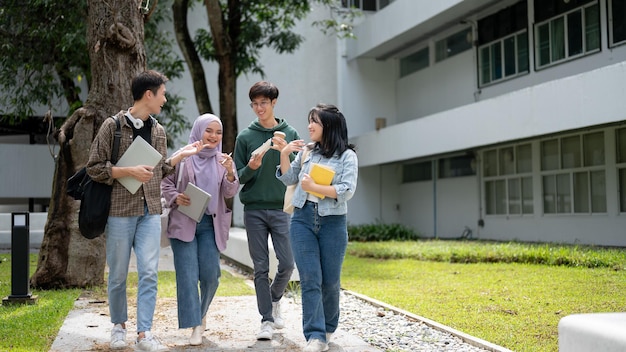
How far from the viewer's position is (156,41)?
66.3 ft

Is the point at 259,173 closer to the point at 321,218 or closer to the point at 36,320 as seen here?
the point at 321,218

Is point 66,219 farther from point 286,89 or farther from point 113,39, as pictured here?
point 286,89

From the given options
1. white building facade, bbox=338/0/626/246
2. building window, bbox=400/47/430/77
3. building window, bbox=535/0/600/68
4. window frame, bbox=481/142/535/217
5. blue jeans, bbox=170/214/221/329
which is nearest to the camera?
blue jeans, bbox=170/214/221/329

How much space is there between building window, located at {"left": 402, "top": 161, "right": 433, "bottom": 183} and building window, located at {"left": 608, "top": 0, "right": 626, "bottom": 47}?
9737mm

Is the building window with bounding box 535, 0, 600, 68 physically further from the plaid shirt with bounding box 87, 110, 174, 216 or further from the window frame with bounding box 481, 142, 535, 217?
the plaid shirt with bounding box 87, 110, 174, 216

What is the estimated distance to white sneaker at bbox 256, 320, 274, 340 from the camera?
20.4ft

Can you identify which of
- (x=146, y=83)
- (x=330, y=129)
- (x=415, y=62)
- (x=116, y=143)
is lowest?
(x=116, y=143)

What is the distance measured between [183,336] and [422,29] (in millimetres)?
18090

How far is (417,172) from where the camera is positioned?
2680 centimetres

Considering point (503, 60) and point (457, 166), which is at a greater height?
point (503, 60)

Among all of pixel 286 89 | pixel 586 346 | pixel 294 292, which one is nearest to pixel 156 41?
pixel 286 89

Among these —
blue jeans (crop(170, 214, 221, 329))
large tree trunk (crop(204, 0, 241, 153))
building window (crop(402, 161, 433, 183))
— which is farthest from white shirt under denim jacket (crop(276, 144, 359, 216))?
building window (crop(402, 161, 433, 183))

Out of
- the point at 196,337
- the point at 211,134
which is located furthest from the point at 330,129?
the point at 196,337

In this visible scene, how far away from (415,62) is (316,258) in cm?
2152
